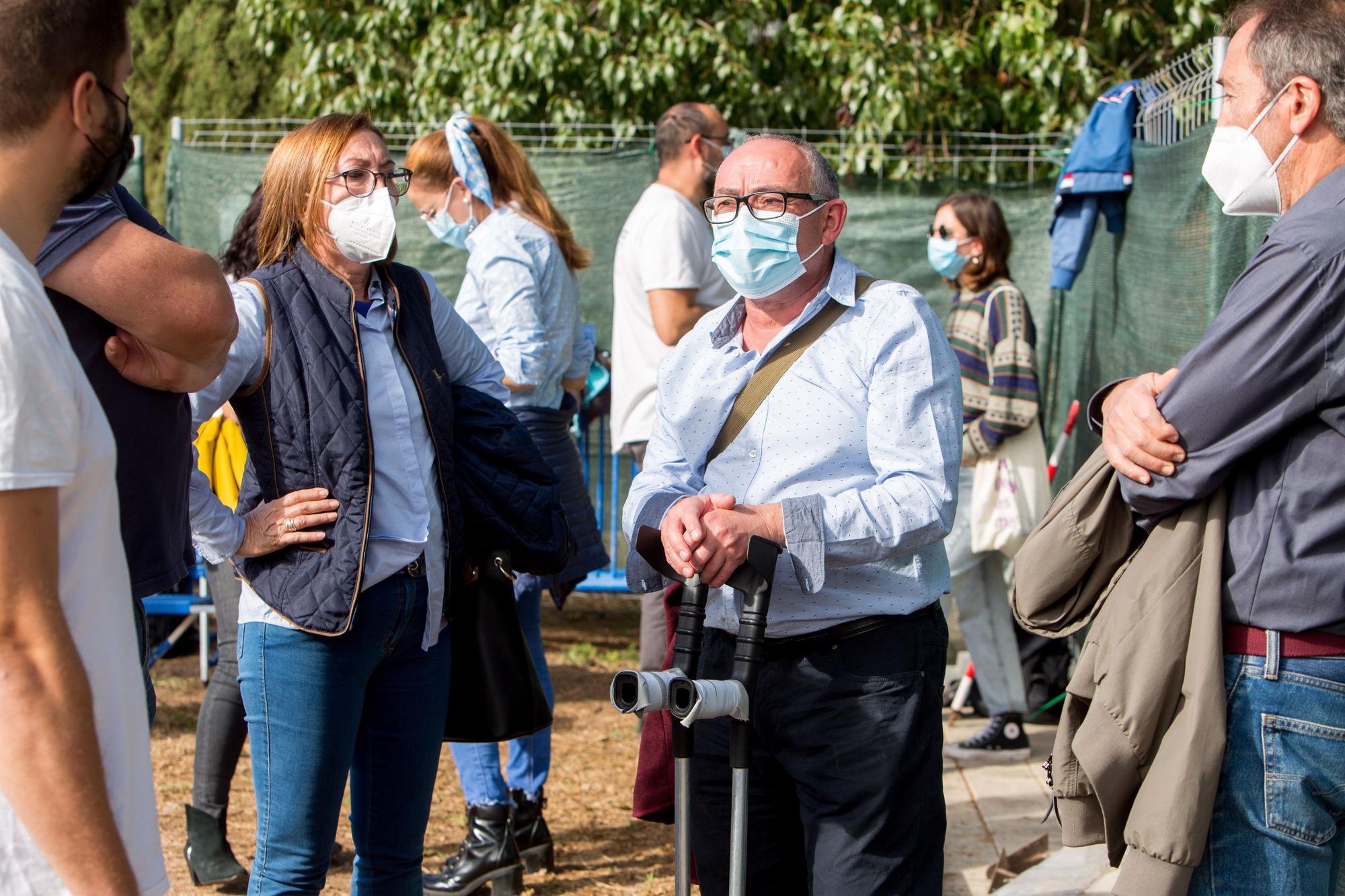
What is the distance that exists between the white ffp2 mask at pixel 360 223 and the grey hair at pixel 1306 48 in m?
1.76

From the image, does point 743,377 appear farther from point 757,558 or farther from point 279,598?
point 279,598

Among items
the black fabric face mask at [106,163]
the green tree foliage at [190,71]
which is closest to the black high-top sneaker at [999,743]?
the black fabric face mask at [106,163]

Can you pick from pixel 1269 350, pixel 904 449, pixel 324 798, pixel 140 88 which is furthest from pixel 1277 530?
pixel 140 88

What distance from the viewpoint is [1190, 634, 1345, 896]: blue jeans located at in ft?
6.57

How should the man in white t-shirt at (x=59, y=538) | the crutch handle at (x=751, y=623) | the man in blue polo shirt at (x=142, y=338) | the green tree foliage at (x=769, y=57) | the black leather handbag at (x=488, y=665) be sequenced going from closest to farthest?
the man in white t-shirt at (x=59, y=538), the man in blue polo shirt at (x=142, y=338), the crutch handle at (x=751, y=623), the black leather handbag at (x=488, y=665), the green tree foliage at (x=769, y=57)

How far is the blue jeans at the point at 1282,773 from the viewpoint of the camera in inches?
78.9

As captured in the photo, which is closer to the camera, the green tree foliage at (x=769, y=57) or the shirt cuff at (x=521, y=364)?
the shirt cuff at (x=521, y=364)

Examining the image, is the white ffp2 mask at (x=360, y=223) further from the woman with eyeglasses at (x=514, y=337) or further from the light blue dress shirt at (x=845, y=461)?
the woman with eyeglasses at (x=514, y=337)

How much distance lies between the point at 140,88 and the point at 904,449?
42.8ft

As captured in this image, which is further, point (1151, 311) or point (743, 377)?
point (1151, 311)

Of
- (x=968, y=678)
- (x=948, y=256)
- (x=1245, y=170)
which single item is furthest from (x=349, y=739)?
(x=968, y=678)

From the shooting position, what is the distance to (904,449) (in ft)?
8.19

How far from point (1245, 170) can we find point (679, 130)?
3.29 metres

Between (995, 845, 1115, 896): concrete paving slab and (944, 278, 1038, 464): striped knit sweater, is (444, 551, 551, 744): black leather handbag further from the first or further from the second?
(944, 278, 1038, 464): striped knit sweater
